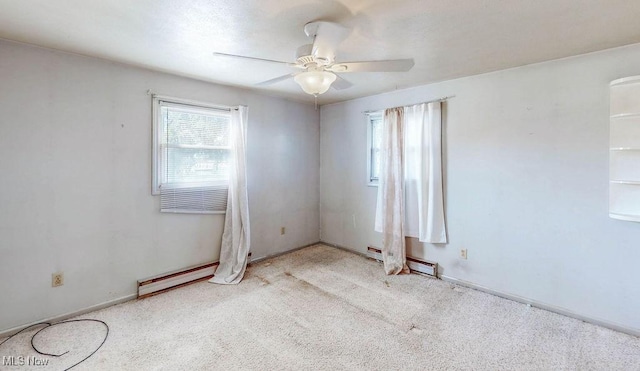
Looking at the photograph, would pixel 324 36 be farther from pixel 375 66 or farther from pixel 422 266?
pixel 422 266

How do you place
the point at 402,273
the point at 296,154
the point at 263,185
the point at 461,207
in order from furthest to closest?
1. the point at 296,154
2. the point at 263,185
3. the point at 402,273
4. the point at 461,207

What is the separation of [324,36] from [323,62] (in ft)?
0.50

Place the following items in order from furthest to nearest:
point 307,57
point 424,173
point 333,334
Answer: point 424,173 → point 333,334 → point 307,57

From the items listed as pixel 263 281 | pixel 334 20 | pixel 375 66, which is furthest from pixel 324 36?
pixel 263 281

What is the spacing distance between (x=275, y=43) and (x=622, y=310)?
353cm

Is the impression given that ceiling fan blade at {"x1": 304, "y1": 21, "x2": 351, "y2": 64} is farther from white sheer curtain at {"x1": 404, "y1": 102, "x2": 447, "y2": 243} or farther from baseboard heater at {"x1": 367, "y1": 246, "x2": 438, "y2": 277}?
baseboard heater at {"x1": 367, "y1": 246, "x2": 438, "y2": 277}

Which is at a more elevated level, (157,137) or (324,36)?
(324,36)

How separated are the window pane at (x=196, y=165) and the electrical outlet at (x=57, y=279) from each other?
47.1 inches

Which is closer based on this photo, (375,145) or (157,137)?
(157,137)

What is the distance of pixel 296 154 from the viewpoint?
14.6 ft

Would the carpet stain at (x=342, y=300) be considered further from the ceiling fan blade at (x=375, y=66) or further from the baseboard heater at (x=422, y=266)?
the ceiling fan blade at (x=375, y=66)

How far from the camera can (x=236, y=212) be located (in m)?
3.56

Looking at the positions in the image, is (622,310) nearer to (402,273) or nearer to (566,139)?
(566,139)

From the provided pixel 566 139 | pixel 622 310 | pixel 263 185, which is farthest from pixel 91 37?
pixel 622 310
